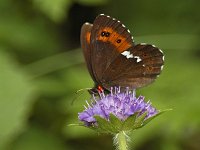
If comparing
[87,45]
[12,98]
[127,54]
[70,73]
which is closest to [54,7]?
[70,73]

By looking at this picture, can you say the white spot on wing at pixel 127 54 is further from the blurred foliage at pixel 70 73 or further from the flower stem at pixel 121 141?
the blurred foliage at pixel 70 73

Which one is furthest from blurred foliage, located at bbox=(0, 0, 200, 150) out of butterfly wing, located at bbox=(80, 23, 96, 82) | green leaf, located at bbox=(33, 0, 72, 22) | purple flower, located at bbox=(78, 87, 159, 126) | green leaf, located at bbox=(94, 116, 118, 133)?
green leaf, located at bbox=(94, 116, 118, 133)

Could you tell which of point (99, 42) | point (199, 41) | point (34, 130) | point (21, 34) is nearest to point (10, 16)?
point (21, 34)

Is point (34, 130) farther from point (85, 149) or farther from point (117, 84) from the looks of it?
point (117, 84)

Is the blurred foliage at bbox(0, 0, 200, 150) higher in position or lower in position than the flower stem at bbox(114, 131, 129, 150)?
higher

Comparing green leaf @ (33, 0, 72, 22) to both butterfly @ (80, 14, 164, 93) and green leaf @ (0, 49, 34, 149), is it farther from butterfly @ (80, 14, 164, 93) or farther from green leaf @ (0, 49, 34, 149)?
butterfly @ (80, 14, 164, 93)
